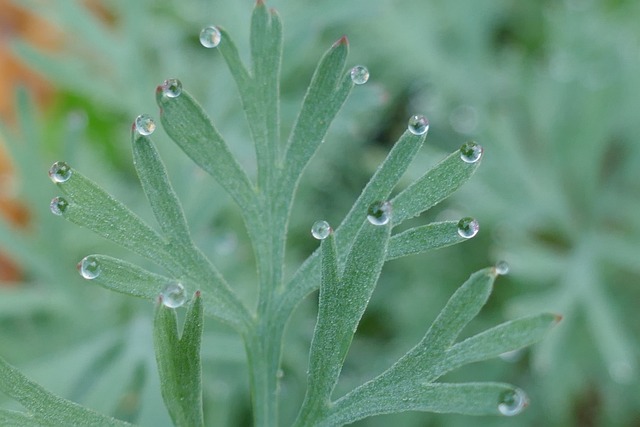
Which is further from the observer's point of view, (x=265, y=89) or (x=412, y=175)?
(x=412, y=175)

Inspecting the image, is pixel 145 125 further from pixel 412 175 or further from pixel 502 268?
pixel 412 175

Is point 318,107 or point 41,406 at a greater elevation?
point 318,107

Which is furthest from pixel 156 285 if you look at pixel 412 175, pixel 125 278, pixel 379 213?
pixel 412 175

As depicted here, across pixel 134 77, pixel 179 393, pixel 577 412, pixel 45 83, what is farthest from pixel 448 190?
pixel 45 83

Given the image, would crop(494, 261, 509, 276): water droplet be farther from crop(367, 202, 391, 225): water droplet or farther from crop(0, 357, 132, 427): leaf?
crop(0, 357, 132, 427): leaf

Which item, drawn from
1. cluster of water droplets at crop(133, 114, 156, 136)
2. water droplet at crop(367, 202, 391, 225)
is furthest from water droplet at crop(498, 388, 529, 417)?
cluster of water droplets at crop(133, 114, 156, 136)

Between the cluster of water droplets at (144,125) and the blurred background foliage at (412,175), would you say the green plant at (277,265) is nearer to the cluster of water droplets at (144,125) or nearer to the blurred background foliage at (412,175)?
the cluster of water droplets at (144,125)

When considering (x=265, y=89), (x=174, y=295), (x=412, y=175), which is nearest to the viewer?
A: (x=174, y=295)
